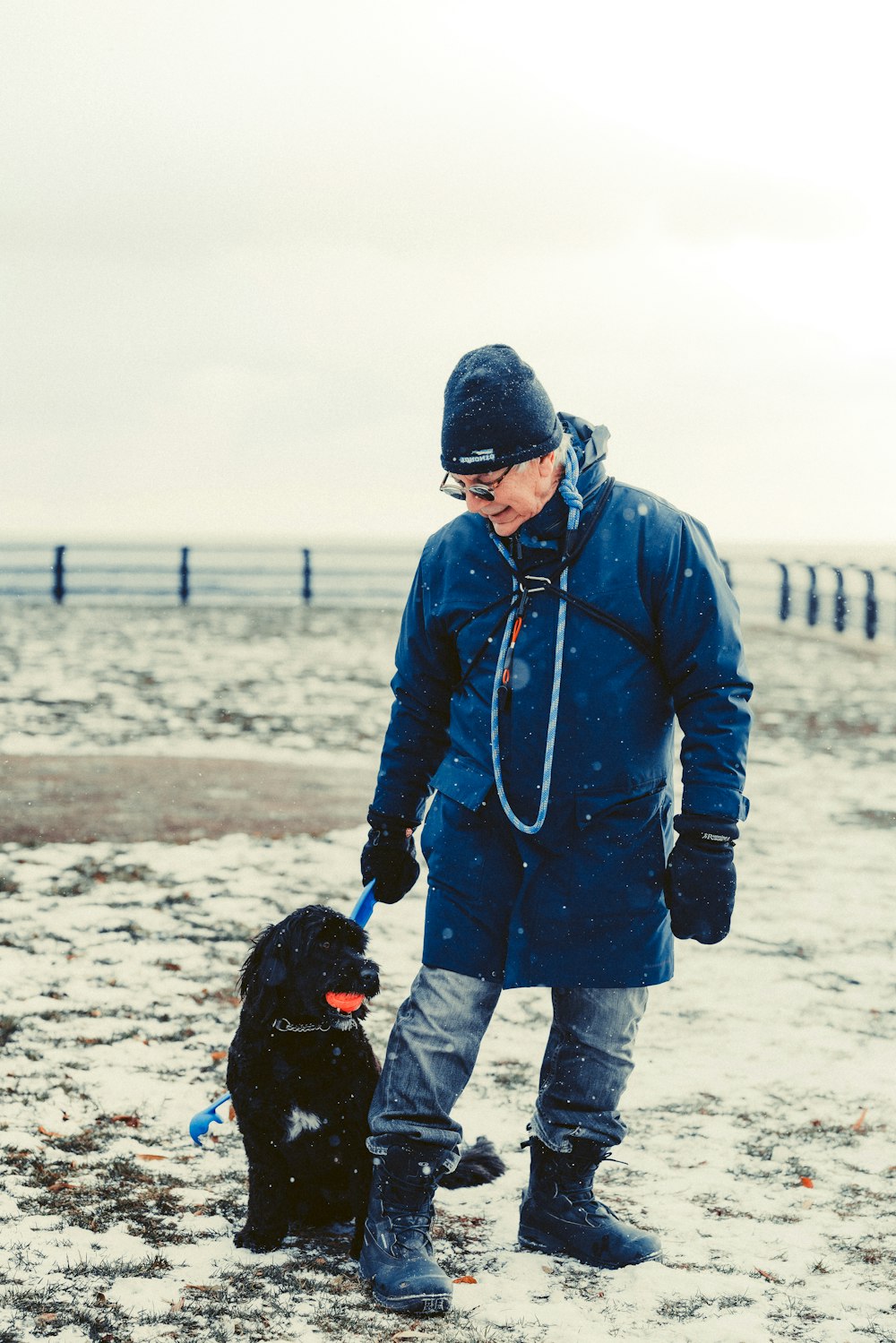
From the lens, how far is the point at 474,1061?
10.1 feet

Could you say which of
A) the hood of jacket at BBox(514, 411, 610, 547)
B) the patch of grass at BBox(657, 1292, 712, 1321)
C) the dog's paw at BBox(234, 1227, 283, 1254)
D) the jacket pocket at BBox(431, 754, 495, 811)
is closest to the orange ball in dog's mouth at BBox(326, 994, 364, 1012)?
the jacket pocket at BBox(431, 754, 495, 811)

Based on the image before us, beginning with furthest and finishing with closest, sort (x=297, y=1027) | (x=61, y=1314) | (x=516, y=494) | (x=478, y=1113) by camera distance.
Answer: (x=478, y=1113), (x=297, y=1027), (x=516, y=494), (x=61, y=1314)

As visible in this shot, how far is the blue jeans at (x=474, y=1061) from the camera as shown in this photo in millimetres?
3020

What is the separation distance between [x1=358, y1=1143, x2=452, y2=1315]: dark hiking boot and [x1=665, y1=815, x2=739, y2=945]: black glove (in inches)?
30.3

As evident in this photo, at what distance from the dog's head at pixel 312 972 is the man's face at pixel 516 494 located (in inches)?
38.2

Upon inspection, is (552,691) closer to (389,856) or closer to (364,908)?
(389,856)

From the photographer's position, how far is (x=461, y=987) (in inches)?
120

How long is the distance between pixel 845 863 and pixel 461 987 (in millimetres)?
5061

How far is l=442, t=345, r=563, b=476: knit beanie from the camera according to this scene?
2.93m

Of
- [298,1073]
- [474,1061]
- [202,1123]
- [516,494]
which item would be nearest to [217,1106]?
[202,1123]

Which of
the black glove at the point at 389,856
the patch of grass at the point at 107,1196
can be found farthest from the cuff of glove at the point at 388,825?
the patch of grass at the point at 107,1196

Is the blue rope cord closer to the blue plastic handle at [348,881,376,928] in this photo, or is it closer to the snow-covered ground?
the blue plastic handle at [348,881,376,928]

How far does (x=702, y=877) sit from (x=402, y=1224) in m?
1.02

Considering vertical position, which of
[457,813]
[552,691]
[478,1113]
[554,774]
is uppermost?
[552,691]
